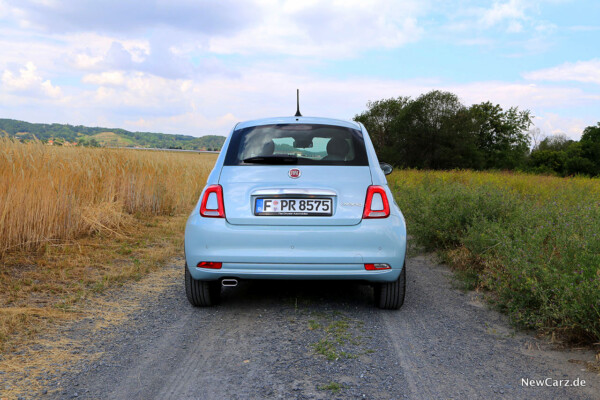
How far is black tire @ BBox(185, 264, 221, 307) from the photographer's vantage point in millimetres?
4477

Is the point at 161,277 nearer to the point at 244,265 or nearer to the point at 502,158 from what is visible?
the point at 244,265

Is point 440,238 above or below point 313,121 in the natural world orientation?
below

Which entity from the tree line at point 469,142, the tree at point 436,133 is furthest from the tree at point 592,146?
the tree at point 436,133

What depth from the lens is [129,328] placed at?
13.4 feet

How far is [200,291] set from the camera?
4.51 meters

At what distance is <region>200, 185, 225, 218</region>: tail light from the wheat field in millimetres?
3627

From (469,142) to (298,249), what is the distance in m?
55.6

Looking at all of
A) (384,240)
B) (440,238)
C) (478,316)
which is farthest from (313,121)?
(440,238)

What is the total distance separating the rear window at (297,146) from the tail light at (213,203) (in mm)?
333

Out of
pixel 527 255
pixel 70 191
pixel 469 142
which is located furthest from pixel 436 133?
pixel 527 255

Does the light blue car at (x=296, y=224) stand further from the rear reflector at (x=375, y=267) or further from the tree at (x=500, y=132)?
the tree at (x=500, y=132)

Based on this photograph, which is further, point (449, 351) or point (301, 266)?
point (301, 266)

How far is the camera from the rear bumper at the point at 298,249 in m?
3.92

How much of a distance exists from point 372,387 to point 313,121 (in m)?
2.69
